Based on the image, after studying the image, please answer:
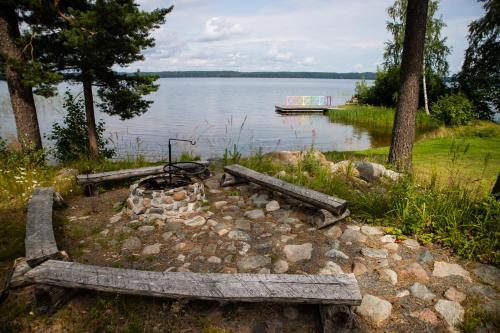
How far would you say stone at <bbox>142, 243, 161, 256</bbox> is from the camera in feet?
12.6

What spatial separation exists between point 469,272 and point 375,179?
2935 mm

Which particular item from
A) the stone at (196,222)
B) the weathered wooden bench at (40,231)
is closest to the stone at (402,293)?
the stone at (196,222)

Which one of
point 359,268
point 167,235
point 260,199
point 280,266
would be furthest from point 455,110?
point 167,235

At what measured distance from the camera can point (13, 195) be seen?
5562mm

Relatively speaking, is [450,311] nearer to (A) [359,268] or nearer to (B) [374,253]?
(A) [359,268]

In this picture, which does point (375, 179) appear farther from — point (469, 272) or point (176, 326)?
point (176, 326)

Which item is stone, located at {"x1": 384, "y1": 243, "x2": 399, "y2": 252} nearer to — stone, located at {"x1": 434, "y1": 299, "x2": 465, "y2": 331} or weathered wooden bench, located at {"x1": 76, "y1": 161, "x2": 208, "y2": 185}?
stone, located at {"x1": 434, "y1": 299, "x2": 465, "y2": 331}

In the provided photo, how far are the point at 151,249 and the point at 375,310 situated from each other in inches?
104

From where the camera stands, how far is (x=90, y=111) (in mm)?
7328

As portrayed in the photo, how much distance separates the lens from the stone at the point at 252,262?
138 inches

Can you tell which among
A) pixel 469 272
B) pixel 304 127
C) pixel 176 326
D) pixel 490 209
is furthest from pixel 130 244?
pixel 304 127

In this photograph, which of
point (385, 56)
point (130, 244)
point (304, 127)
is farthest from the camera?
point (385, 56)

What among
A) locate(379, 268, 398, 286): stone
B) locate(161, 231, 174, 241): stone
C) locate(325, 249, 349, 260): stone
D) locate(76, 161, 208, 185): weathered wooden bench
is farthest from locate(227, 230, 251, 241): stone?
locate(76, 161, 208, 185): weathered wooden bench

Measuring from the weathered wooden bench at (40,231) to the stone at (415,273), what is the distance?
3711mm
